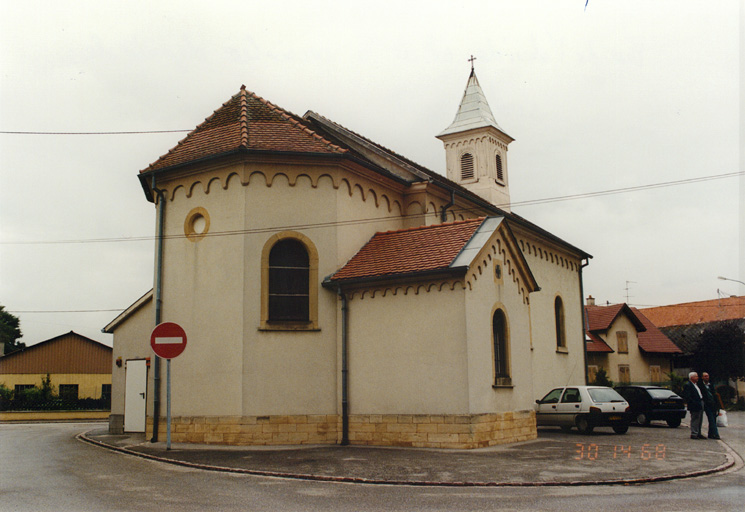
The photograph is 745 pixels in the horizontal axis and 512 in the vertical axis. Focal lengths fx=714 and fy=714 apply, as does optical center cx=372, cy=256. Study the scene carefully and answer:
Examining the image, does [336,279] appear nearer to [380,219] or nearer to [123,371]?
[380,219]

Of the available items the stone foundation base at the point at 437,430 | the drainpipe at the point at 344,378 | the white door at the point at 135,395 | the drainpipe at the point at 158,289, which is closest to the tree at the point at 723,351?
the stone foundation base at the point at 437,430

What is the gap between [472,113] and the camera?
3578 cm

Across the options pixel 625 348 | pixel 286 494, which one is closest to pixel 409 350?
pixel 286 494

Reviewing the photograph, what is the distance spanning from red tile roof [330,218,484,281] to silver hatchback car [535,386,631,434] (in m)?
6.35

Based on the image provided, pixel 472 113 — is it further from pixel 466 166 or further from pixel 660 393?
pixel 660 393

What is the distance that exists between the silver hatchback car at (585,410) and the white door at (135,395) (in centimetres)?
1141

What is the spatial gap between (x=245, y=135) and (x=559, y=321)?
54.0 feet

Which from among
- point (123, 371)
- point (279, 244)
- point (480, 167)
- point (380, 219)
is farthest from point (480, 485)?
point (480, 167)

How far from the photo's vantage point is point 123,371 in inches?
835

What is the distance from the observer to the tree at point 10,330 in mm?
68062

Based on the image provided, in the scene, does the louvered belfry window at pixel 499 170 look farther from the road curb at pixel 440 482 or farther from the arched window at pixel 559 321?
the road curb at pixel 440 482

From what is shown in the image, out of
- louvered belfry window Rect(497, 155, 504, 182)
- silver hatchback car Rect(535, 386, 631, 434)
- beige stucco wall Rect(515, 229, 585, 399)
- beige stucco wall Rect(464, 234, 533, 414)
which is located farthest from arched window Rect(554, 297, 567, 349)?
beige stucco wall Rect(464, 234, 533, 414)

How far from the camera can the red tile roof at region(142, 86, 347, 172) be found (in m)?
17.6

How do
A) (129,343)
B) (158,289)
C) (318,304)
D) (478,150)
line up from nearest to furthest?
(318,304)
(158,289)
(129,343)
(478,150)
